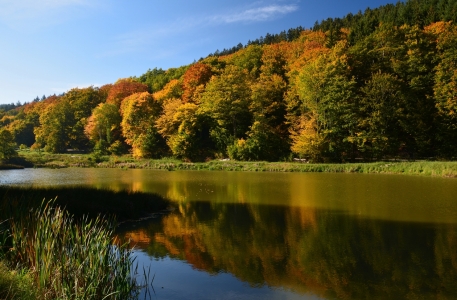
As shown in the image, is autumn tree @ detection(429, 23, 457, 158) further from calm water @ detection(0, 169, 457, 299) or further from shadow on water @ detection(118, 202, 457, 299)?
shadow on water @ detection(118, 202, 457, 299)

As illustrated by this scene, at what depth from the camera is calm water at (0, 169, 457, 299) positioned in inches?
263

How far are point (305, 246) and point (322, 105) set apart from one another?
29446 millimetres

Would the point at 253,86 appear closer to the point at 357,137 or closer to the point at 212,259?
the point at 357,137

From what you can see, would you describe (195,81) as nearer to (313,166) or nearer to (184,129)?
(184,129)

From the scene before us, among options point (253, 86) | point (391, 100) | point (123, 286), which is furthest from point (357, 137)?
point (123, 286)

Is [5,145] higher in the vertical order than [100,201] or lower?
higher

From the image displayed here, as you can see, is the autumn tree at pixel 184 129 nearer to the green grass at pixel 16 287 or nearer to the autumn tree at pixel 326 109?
the autumn tree at pixel 326 109

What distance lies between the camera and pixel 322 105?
36875 mm

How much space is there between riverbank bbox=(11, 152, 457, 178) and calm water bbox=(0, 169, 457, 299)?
9.38m

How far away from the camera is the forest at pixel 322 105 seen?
117 feet

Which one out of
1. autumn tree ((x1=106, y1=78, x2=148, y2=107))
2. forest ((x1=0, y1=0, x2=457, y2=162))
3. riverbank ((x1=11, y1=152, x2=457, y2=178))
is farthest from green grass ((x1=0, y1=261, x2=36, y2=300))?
autumn tree ((x1=106, y1=78, x2=148, y2=107))

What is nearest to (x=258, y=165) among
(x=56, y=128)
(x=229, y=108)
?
(x=229, y=108)

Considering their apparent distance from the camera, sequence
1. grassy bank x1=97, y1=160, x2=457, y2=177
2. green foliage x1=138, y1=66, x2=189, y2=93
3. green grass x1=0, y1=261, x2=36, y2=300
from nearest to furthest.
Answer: green grass x1=0, y1=261, x2=36, y2=300 → grassy bank x1=97, y1=160, x2=457, y2=177 → green foliage x1=138, y1=66, x2=189, y2=93

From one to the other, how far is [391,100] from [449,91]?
207 inches
